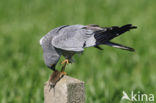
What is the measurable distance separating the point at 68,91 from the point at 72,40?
349mm

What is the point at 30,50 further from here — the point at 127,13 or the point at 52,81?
the point at 52,81

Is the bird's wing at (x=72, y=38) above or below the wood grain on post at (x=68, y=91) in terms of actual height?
above

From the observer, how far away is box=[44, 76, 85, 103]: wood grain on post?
8.51 feet

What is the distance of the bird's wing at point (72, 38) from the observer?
98.5 inches

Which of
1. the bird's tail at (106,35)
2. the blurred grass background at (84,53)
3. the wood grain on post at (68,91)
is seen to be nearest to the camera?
the bird's tail at (106,35)

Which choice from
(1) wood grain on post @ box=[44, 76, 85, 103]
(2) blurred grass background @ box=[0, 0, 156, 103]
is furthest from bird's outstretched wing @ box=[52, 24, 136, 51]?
(2) blurred grass background @ box=[0, 0, 156, 103]

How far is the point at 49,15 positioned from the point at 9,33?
1251 millimetres

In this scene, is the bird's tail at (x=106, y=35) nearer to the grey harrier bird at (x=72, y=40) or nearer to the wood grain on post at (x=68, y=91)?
the grey harrier bird at (x=72, y=40)

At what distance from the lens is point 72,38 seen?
255cm

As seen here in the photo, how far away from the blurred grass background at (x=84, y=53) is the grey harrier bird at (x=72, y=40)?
1.23 m

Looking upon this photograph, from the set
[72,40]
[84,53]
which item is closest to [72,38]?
[72,40]

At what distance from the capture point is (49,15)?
7727mm

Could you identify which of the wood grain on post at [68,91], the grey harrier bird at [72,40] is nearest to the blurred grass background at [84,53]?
the wood grain on post at [68,91]

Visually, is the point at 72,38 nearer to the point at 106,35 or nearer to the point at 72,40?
the point at 72,40
